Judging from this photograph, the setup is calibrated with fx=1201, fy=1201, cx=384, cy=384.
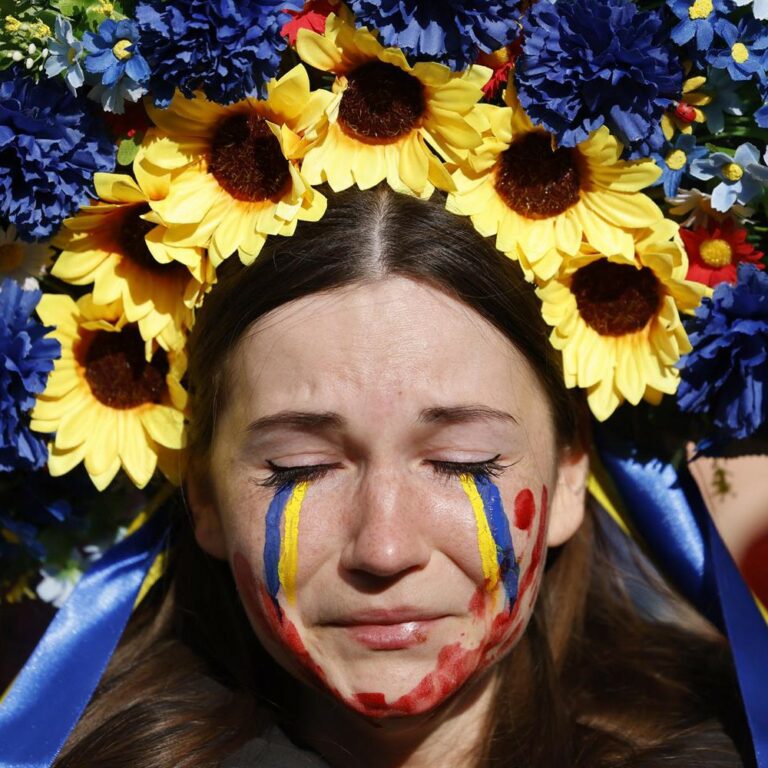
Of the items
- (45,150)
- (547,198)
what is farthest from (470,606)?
(45,150)

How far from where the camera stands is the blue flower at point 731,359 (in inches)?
86.0

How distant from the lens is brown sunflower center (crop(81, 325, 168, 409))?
2.35m

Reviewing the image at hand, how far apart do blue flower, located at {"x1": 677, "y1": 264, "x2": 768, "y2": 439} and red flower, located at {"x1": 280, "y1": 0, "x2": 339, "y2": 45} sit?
86cm

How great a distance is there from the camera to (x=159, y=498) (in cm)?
262

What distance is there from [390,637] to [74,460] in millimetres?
743

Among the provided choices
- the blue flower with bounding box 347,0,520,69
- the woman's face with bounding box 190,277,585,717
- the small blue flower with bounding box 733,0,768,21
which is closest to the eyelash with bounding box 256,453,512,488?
the woman's face with bounding box 190,277,585,717

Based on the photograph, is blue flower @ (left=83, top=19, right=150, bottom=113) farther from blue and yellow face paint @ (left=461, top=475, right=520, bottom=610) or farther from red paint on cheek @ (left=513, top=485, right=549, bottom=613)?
red paint on cheek @ (left=513, top=485, right=549, bottom=613)

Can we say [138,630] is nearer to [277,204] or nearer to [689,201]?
[277,204]

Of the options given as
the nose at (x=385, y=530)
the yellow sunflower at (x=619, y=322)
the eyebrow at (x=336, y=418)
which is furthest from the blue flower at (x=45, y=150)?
the yellow sunflower at (x=619, y=322)

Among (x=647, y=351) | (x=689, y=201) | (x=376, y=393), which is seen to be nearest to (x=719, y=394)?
(x=647, y=351)

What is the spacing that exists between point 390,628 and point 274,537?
254mm

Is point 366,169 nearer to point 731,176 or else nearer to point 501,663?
point 731,176

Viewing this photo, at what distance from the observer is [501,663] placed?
244 cm

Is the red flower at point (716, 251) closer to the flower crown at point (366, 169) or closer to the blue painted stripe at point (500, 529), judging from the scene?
the flower crown at point (366, 169)
